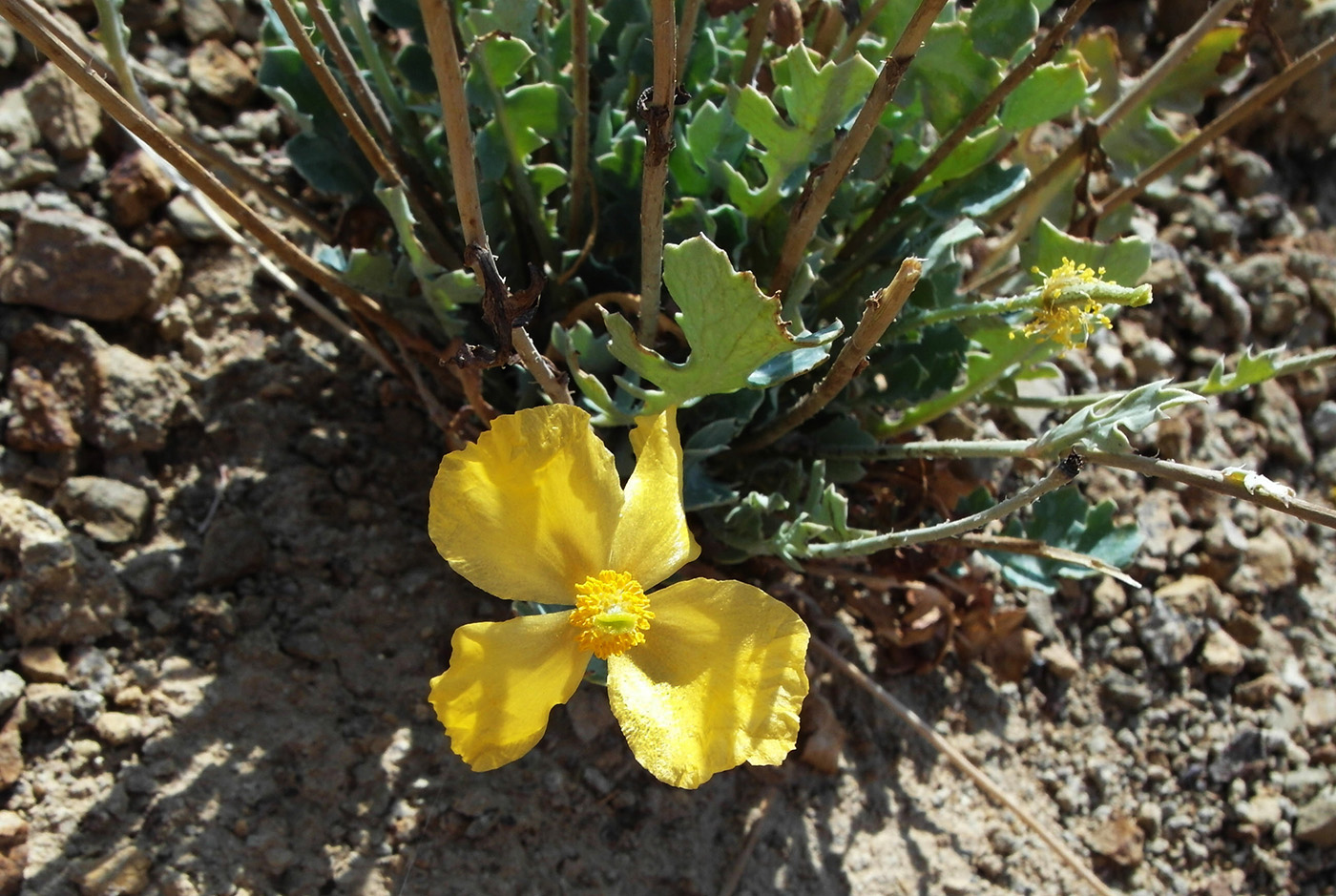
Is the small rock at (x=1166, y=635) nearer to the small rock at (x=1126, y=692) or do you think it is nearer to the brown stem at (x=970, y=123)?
the small rock at (x=1126, y=692)

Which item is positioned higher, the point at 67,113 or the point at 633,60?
the point at 633,60

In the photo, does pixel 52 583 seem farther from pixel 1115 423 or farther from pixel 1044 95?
pixel 1044 95

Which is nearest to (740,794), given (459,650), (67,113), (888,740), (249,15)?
(888,740)

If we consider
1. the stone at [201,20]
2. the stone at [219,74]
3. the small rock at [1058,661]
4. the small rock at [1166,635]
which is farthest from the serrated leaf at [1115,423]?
the stone at [201,20]

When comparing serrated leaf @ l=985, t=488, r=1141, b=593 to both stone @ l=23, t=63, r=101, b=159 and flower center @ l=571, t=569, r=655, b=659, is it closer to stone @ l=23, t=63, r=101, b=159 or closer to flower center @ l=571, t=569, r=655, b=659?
flower center @ l=571, t=569, r=655, b=659

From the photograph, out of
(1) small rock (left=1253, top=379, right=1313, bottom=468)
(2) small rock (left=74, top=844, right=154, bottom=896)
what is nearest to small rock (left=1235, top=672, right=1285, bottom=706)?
(1) small rock (left=1253, top=379, right=1313, bottom=468)

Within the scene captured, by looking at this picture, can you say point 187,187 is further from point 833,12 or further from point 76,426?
point 833,12

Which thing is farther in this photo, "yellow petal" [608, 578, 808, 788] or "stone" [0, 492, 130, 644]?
"stone" [0, 492, 130, 644]

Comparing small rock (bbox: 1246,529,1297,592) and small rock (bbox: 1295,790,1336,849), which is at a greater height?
small rock (bbox: 1246,529,1297,592)
